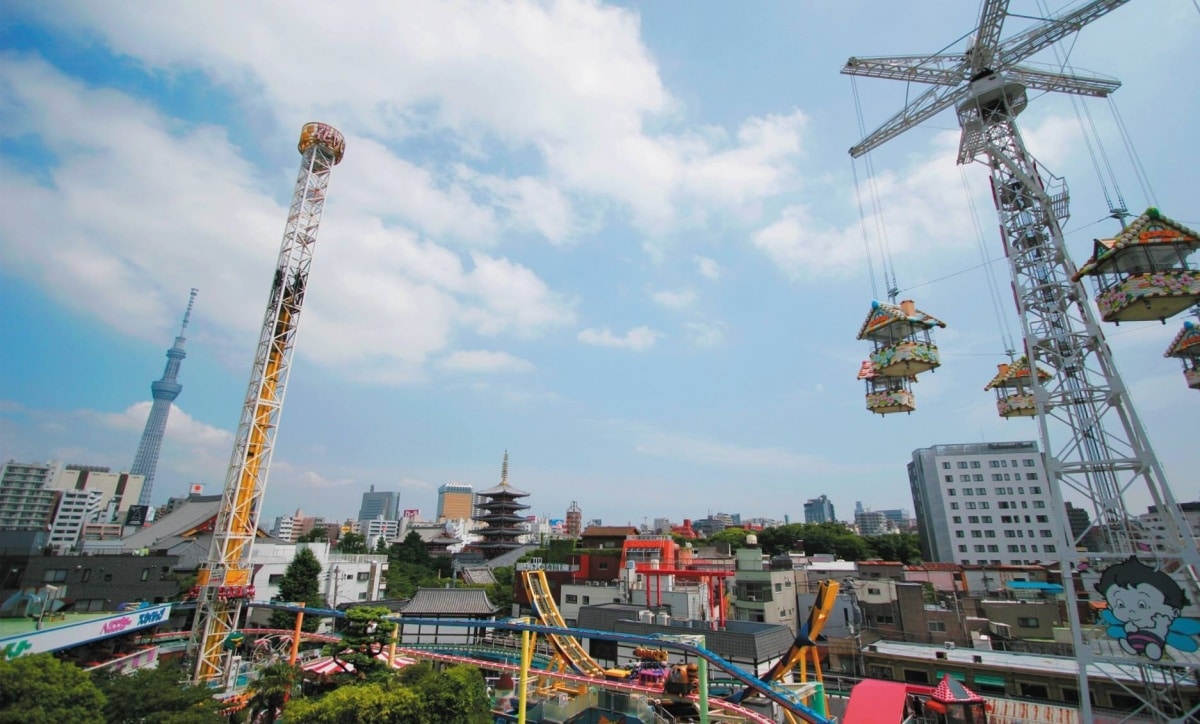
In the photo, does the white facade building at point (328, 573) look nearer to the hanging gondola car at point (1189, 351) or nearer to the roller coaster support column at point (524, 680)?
the roller coaster support column at point (524, 680)

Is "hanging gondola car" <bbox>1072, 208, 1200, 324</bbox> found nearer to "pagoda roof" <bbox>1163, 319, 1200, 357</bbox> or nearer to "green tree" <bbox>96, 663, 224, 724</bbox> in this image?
"pagoda roof" <bbox>1163, 319, 1200, 357</bbox>

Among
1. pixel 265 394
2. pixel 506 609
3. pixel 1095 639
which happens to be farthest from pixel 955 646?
pixel 265 394

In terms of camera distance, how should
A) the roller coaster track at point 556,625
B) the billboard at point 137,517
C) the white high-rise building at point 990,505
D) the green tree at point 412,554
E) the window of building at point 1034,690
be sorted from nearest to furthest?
the window of building at point 1034,690 < the roller coaster track at point 556,625 < the white high-rise building at point 990,505 < the green tree at point 412,554 < the billboard at point 137,517

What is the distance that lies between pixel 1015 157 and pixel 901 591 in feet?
84.9

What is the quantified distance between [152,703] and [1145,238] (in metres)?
31.4

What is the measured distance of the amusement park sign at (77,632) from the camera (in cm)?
1772

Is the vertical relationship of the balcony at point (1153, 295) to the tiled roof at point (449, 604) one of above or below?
above

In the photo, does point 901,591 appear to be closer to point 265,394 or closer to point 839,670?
point 839,670

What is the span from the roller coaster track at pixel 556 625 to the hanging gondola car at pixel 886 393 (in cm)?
1682

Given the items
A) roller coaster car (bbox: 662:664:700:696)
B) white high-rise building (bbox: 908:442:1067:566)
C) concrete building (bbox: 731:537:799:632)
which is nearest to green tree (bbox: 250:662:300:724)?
roller coaster car (bbox: 662:664:700:696)

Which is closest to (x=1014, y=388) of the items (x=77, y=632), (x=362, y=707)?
(x=362, y=707)

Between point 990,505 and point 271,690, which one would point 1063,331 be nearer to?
point 271,690

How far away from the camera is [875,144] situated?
2566cm

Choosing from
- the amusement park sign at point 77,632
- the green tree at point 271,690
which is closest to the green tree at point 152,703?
the amusement park sign at point 77,632
